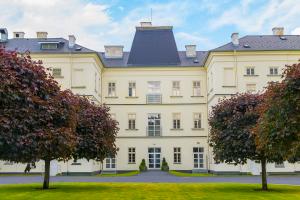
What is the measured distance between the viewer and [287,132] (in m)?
15.7

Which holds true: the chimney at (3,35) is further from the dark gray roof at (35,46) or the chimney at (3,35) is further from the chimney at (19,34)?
the chimney at (19,34)

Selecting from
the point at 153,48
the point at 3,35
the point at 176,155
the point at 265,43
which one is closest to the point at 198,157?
the point at 176,155

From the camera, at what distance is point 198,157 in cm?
5831

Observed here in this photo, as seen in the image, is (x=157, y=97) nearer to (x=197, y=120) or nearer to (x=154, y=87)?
(x=154, y=87)

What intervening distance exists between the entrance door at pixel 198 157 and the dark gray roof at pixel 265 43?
41.8 ft

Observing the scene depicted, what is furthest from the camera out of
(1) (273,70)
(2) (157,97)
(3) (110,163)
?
(2) (157,97)

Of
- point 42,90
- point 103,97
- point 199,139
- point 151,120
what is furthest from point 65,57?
point 42,90

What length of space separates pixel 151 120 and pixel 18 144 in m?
46.5

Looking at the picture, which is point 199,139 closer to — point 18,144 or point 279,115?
point 279,115

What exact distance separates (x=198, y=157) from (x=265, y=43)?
49.6ft

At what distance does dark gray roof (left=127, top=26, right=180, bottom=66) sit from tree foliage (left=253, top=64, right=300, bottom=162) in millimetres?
43218

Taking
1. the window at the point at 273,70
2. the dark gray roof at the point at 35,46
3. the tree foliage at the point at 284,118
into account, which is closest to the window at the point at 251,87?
the window at the point at 273,70

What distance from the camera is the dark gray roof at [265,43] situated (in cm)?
5322

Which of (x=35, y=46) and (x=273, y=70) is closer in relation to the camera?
(x=273, y=70)
